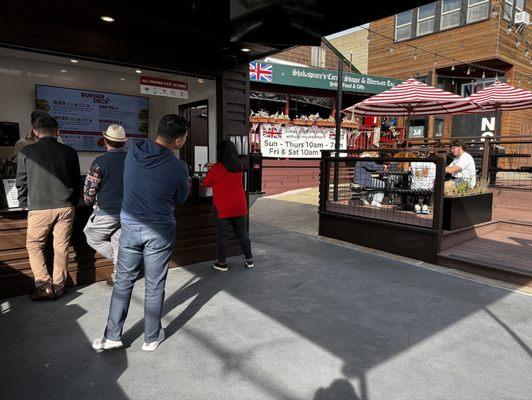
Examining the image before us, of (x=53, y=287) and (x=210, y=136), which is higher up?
(x=210, y=136)

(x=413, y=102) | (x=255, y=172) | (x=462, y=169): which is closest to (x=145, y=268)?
(x=255, y=172)

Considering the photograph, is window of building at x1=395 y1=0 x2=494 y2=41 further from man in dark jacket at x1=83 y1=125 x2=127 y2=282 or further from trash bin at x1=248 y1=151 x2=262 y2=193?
man in dark jacket at x1=83 y1=125 x2=127 y2=282

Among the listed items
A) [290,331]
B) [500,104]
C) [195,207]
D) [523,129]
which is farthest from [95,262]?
[523,129]

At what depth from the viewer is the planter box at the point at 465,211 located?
18.2ft

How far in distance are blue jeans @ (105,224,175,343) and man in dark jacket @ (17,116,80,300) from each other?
1.26m

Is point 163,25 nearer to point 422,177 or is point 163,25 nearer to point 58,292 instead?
point 58,292

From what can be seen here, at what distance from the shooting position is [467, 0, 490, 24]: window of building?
13.5 m

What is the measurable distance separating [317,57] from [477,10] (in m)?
5.90

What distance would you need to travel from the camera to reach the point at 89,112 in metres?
6.06

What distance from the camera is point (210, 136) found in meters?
5.71

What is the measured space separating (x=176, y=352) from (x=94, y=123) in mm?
4513

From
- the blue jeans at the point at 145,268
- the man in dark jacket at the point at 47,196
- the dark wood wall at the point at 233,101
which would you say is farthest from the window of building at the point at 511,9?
the blue jeans at the point at 145,268

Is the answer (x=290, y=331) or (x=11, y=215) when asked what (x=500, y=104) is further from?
(x=11, y=215)

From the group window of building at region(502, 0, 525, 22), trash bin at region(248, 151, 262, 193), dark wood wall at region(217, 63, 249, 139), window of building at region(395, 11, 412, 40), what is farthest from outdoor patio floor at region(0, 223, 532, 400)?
window of building at region(395, 11, 412, 40)
